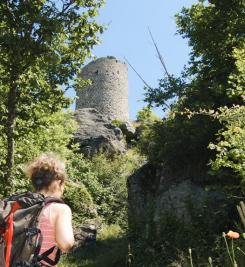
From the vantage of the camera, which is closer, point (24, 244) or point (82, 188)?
point (24, 244)

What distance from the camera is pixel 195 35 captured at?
49.8ft

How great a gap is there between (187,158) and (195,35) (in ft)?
15.9

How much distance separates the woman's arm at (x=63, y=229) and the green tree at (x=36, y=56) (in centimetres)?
649

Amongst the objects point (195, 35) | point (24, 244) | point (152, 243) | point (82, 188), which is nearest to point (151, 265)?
point (152, 243)

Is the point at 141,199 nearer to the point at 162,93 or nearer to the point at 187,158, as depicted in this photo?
the point at 187,158

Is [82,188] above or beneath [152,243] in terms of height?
above

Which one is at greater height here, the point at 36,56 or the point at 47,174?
the point at 36,56

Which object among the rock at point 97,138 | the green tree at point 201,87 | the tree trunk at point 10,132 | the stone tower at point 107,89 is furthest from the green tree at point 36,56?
the stone tower at point 107,89

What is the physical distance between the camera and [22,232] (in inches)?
143

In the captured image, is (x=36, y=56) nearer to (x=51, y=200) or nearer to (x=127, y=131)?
(x=51, y=200)

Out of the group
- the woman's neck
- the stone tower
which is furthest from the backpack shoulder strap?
the stone tower

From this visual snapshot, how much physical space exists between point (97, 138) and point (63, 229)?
24.8 m

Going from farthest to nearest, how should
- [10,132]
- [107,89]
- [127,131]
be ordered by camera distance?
[107,89] → [127,131] → [10,132]

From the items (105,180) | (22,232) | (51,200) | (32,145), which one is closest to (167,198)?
(32,145)
